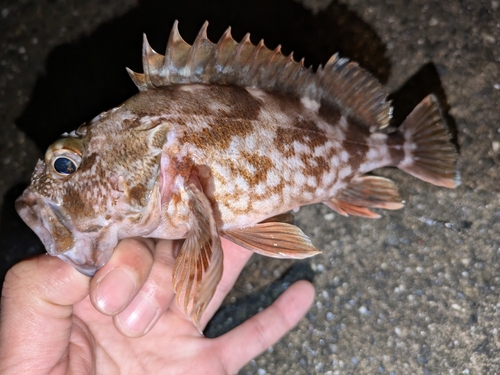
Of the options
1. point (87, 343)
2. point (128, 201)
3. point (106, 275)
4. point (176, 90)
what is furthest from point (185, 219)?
point (87, 343)

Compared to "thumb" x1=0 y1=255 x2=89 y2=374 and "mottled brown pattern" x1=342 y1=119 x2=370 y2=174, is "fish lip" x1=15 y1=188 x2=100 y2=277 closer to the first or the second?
"thumb" x1=0 y1=255 x2=89 y2=374

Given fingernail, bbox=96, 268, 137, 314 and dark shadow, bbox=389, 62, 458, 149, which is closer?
fingernail, bbox=96, 268, 137, 314

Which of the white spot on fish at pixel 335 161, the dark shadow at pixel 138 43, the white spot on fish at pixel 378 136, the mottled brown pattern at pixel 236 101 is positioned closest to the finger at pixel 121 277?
the mottled brown pattern at pixel 236 101

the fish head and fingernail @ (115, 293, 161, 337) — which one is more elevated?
the fish head

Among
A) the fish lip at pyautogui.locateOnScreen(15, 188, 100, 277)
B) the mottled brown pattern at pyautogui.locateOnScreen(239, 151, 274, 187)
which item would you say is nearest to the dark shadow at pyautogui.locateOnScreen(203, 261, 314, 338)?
the mottled brown pattern at pyautogui.locateOnScreen(239, 151, 274, 187)

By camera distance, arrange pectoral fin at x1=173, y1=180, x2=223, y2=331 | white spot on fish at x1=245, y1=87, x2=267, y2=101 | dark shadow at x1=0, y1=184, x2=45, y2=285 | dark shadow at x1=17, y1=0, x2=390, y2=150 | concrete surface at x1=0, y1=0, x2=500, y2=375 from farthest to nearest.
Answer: dark shadow at x1=0, y1=184, x2=45, y2=285
dark shadow at x1=17, y1=0, x2=390, y2=150
concrete surface at x1=0, y1=0, x2=500, y2=375
white spot on fish at x1=245, y1=87, x2=267, y2=101
pectoral fin at x1=173, y1=180, x2=223, y2=331

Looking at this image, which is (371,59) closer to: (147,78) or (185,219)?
(147,78)

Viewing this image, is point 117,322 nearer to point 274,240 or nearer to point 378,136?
point 274,240

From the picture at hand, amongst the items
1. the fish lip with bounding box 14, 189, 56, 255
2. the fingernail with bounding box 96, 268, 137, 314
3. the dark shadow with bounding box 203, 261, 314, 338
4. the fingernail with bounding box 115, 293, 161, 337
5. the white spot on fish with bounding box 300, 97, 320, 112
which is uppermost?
the white spot on fish with bounding box 300, 97, 320, 112

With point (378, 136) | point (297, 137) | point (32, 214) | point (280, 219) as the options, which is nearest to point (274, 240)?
point (280, 219)
